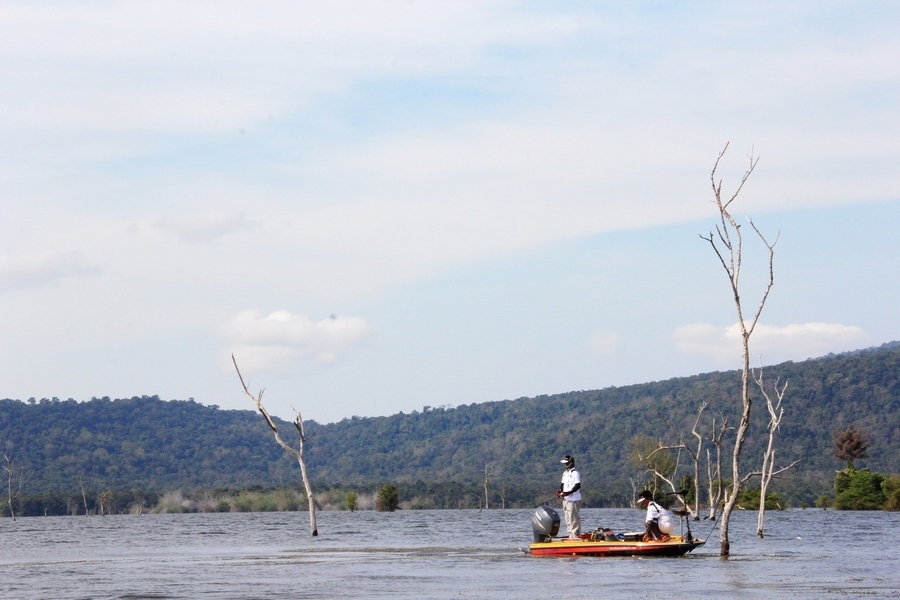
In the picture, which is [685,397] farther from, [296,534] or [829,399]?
[296,534]

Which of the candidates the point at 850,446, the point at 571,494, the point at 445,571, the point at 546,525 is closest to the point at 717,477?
the point at 850,446

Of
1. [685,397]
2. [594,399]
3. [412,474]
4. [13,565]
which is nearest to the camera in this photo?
[13,565]

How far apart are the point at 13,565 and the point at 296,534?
66.3ft

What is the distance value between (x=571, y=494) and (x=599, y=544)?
1469 millimetres

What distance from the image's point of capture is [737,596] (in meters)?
20.3

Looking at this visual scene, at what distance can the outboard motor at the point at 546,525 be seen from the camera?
99.5 feet

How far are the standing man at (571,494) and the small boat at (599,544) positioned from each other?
1.11ft

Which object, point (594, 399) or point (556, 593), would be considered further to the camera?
point (594, 399)

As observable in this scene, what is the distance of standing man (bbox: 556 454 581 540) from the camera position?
96.7 feet

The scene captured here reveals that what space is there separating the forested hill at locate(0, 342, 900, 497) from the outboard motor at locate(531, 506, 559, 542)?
85.6m

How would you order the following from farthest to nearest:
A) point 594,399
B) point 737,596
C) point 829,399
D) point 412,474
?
point 594,399
point 412,474
point 829,399
point 737,596

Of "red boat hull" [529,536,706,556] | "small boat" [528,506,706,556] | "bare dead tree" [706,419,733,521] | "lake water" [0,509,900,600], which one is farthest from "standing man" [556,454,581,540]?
"bare dead tree" [706,419,733,521]

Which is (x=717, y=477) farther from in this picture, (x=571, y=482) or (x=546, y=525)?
(x=571, y=482)

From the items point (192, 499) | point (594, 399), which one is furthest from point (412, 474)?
point (192, 499)
